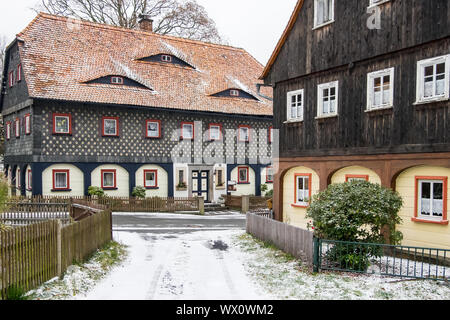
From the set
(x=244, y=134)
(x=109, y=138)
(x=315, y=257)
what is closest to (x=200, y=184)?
(x=244, y=134)

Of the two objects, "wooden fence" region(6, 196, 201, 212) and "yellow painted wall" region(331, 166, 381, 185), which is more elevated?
"yellow painted wall" region(331, 166, 381, 185)

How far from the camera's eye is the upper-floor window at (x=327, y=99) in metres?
14.5

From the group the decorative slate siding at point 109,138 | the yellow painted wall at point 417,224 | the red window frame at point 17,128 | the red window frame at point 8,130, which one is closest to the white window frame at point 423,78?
the yellow painted wall at point 417,224

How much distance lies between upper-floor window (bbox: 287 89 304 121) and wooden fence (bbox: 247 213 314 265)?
4200 mm

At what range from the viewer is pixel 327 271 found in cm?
1019

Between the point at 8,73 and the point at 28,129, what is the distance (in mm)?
6245

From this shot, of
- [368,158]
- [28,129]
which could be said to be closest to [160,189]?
[28,129]

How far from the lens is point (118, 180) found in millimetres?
25203

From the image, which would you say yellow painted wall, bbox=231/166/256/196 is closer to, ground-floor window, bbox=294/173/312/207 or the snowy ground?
ground-floor window, bbox=294/173/312/207

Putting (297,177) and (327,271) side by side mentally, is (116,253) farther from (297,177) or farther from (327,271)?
(297,177)

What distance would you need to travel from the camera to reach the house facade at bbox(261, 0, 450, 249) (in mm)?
11375

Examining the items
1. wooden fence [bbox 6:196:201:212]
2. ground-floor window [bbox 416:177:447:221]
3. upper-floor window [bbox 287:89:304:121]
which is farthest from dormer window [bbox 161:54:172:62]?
ground-floor window [bbox 416:177:447:221]

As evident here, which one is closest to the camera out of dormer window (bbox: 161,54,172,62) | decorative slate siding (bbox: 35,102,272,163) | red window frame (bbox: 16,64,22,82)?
decorative slate siding (bbox: 35,102,272,163)

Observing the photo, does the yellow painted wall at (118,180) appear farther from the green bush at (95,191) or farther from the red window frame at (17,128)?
the red window frame at (17,128)
